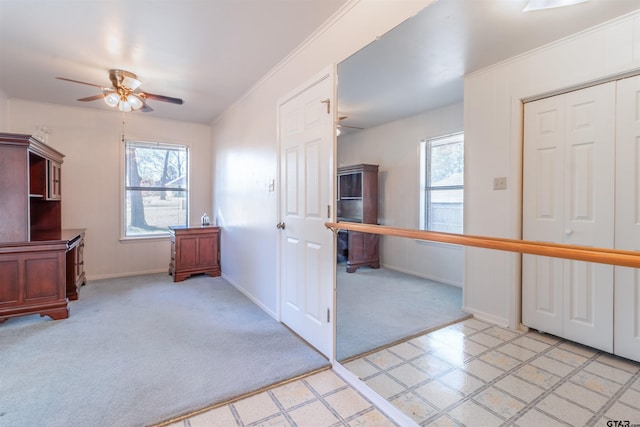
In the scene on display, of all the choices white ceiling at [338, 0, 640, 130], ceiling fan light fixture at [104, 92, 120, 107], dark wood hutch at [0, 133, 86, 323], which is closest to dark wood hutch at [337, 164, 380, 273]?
white ceiling at [338, 0, 640, 130]

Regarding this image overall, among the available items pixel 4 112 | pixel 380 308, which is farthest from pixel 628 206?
pixel 4 112

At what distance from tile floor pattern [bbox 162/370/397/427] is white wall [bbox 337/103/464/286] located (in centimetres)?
85

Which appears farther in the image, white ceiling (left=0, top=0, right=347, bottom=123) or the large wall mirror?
white ceiling (left=0, top=0, right=347, bottom=123)

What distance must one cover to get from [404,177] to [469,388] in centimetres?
121

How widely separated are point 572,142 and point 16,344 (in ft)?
12.7

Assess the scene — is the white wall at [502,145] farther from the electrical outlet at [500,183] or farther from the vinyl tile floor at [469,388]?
the vinyl tile floor at [469,388]

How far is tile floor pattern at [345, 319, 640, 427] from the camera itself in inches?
44.5

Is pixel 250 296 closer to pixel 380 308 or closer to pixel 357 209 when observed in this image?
pixel 380 308

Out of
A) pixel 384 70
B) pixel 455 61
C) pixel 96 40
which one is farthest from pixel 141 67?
pixel 455 61

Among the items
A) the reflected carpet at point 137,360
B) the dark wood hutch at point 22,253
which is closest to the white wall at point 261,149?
the reflected carpet at point 137,360

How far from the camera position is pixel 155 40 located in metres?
2.48

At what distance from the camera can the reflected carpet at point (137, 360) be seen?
1.67 m

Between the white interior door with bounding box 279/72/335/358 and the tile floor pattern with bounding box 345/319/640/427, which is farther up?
the white interior door with bounding box 279/72/335/358

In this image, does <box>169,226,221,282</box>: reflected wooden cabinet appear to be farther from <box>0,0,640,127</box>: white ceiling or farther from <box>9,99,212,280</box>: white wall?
<box>0,0,640,127</box>: white ceiling
